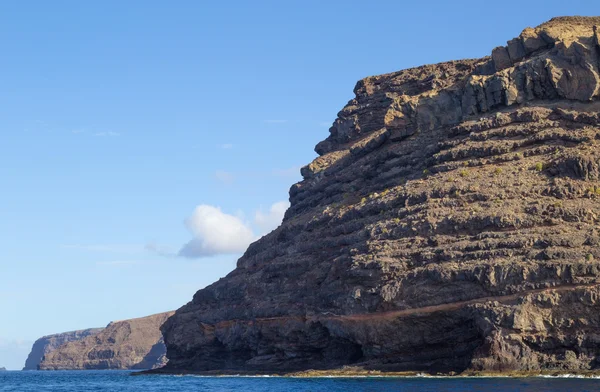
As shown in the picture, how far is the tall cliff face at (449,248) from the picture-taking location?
78250mm

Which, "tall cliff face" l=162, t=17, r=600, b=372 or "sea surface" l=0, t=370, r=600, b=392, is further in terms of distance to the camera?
"tall cliff face" l=162, t=17, r=600, b=372

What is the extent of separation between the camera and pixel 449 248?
85.2m

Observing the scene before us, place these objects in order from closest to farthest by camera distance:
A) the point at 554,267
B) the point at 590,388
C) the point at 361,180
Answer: the point at 590,388
the point at 554,267
the point at 361,180

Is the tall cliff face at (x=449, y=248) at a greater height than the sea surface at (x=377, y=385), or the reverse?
the tall cliff face at (x=449, y=248)

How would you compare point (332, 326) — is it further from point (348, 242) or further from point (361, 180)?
point (361, 180)

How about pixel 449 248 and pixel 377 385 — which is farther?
pixel 449 248

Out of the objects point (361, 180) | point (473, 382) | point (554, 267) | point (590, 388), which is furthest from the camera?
point (361, 180)

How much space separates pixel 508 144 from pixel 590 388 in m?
38.1

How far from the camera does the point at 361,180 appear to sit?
11325cm

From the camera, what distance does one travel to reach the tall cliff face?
78250 mm

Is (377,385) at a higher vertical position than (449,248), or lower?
lower

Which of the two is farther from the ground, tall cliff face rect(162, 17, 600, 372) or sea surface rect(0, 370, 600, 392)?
tall cliff face rect(162, 17, 600, 372)

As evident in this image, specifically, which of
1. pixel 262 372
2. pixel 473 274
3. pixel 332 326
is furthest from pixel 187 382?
pixel 473 274

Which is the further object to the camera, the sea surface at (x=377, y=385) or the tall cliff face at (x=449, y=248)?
the tall cliff face at (x=449, y=248)
